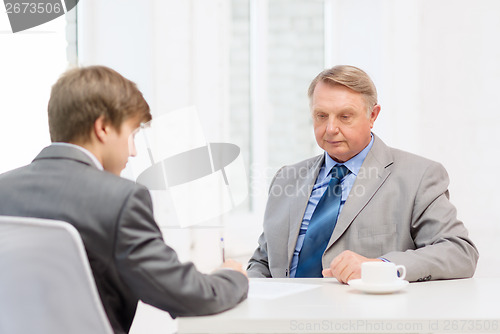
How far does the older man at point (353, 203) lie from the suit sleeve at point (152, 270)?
0.84 meters

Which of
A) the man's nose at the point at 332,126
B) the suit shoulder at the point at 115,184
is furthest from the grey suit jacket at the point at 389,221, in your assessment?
the suit shoulder at the point at 115,184

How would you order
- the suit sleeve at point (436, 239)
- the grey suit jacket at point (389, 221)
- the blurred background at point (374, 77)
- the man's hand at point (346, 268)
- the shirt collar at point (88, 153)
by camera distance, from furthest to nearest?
the blurred background at point (374, 77), the grey suit jacket at point (389, 221), the suit sleeve at point (436, 239), the man's hand at point (346, 268), the shirt collar at point (88, 153)

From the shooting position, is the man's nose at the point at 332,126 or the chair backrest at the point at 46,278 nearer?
the chair backrest at the point at 46,278

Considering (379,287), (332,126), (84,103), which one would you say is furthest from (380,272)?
(332,126)

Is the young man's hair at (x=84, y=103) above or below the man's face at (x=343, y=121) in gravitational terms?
above

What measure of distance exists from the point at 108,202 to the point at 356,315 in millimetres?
520

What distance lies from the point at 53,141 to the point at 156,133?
1296 millimetres

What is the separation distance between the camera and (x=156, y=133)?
8.05 ft

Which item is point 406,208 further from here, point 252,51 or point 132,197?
point 252,51

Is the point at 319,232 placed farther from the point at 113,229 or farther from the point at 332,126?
the point at 113,229

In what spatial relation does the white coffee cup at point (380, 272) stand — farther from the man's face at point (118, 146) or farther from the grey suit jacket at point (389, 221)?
the man's face at point (118, 146)

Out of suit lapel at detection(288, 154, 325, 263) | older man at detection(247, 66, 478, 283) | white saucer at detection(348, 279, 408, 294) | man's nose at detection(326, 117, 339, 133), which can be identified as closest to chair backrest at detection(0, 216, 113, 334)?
white saucer at detection(348, 279, 408, 294)

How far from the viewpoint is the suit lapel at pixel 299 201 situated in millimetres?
2023

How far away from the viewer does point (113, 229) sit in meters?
0.98
